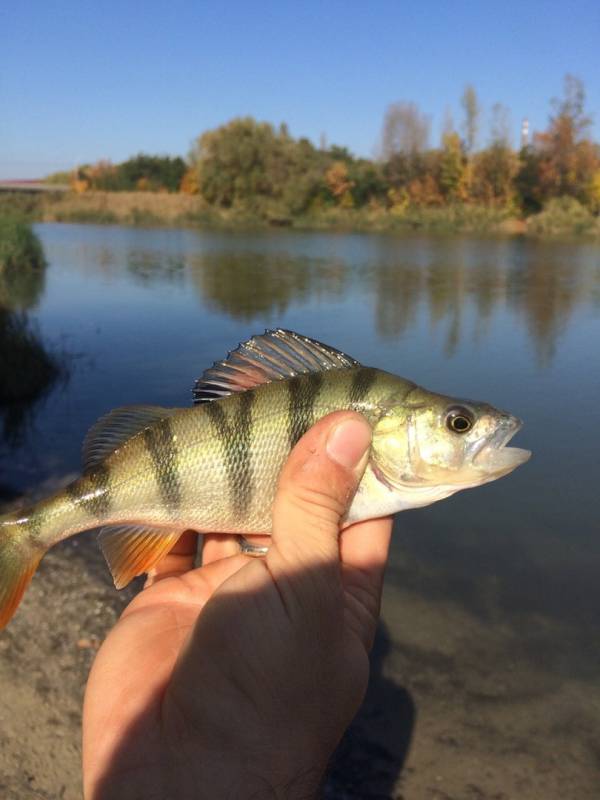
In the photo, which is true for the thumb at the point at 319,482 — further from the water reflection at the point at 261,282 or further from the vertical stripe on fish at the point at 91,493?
the water reflection at the point at 261,282

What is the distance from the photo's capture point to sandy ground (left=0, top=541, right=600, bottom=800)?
159 inches

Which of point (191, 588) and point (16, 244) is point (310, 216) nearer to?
point (16, 244)

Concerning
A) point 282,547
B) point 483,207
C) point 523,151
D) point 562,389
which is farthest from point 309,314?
point 523,151

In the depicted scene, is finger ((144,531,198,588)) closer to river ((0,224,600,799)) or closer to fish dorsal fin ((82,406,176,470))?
fish dorsal fin ((82,406,176,470))

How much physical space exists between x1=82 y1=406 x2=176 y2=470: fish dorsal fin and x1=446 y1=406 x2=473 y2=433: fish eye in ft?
3.57

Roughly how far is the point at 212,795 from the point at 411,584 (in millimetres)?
4560

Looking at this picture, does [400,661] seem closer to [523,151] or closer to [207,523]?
[207,523]

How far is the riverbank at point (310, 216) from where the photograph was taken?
50.0 metres

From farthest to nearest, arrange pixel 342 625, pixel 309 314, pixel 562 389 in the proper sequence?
1. pixel 309 314
2. pixel 562 389
3. pixel 342 625

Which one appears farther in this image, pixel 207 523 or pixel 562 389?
pixel 562 389

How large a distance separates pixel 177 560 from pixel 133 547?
0.55 m

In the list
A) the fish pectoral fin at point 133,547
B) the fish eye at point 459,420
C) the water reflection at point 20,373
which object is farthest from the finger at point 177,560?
the water reflection at point 20,373

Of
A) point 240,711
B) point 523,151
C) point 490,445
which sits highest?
point 523,151

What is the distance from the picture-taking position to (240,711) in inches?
80.4
